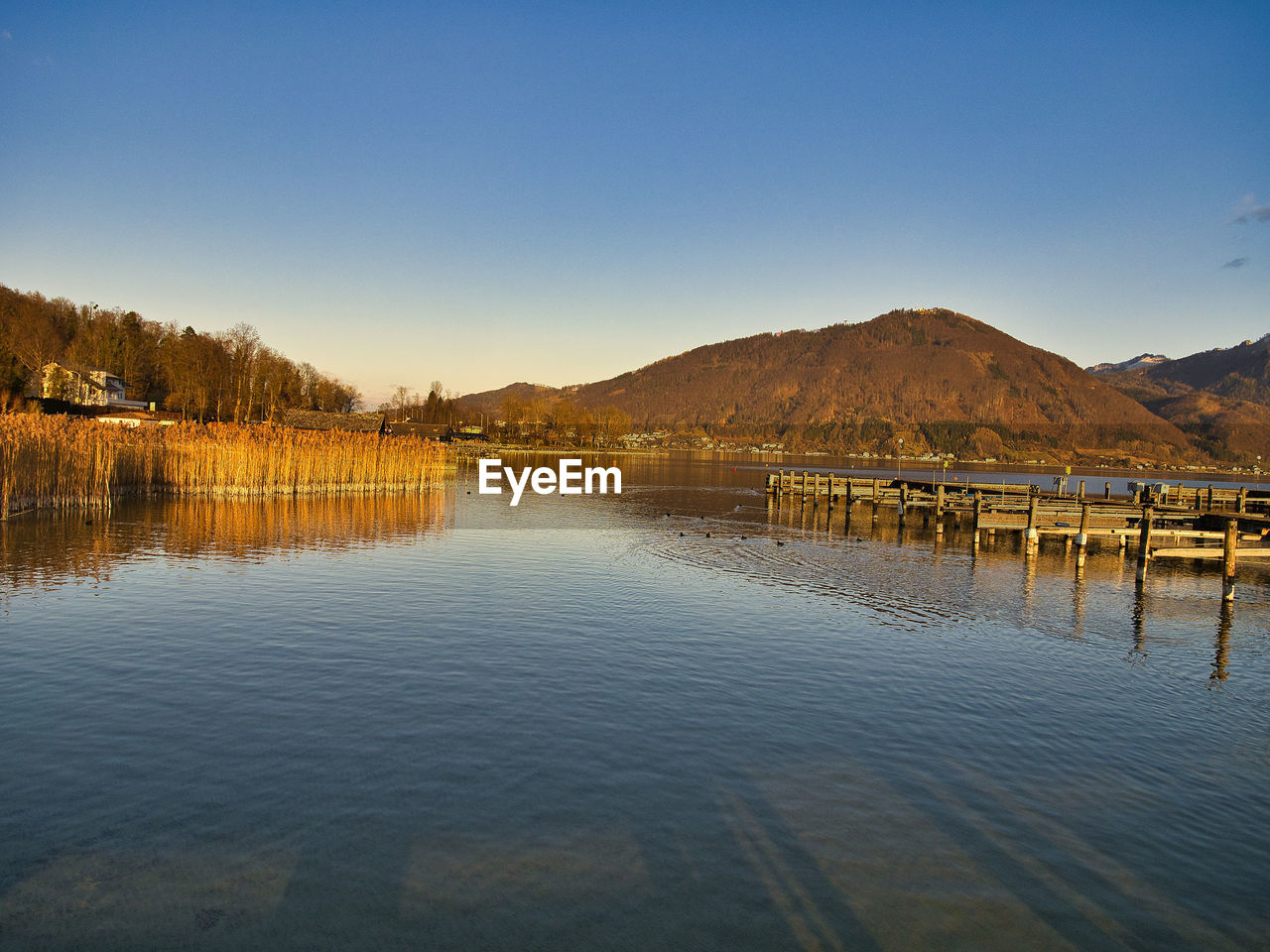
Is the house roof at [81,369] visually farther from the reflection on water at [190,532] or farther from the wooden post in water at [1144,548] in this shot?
the wooden post in water at [1144,548]

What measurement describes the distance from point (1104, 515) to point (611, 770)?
3878cm

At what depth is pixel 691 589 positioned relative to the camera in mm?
23688

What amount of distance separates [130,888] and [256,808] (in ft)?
5.35

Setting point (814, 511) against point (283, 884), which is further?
point (814, 511)

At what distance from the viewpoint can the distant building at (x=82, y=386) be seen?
8538 cm

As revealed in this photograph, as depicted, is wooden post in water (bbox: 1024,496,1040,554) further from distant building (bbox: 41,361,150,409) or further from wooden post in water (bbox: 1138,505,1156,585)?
distant building (bbox: 41,361,150,409)

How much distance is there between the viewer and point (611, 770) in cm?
988

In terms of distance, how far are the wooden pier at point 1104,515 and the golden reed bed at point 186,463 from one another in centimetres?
3103

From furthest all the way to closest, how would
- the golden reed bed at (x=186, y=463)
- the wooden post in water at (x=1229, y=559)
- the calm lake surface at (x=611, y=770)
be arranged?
the golden reed bed at (x=186, y=463), the wooden post in water at (x=1229, y=559), the calm lake surface at (x=611, y=770)

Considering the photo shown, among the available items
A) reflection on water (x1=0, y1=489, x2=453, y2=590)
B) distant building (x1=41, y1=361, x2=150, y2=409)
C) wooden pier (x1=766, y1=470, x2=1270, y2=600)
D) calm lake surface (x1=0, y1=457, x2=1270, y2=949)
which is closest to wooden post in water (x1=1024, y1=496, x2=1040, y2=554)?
wooden pier (x1=766, y1=470, x2=1270, y2=600)

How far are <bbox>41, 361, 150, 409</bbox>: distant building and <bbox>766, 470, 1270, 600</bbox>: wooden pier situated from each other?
8098 centimetres

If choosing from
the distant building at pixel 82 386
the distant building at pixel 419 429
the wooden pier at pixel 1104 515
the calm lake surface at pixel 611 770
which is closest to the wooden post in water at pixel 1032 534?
the wooden pier at pixel 1104 515

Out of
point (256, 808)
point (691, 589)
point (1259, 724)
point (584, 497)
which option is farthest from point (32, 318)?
point (1259, 724)

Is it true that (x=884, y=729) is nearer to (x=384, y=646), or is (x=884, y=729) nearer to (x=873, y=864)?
(x=873, y=864)
